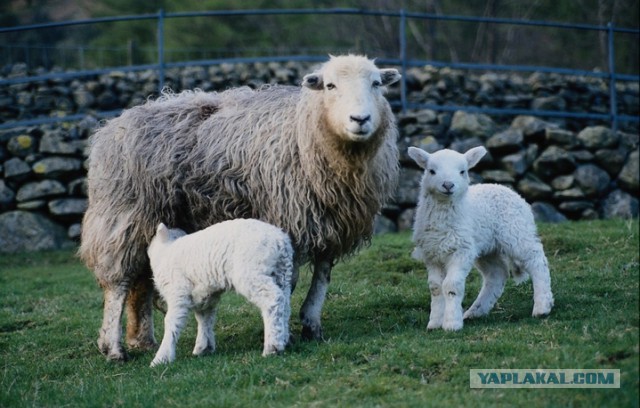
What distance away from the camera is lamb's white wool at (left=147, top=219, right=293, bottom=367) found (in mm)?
6129

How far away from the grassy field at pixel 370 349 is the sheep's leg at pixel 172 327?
0.10m

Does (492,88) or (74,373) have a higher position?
(492,88)

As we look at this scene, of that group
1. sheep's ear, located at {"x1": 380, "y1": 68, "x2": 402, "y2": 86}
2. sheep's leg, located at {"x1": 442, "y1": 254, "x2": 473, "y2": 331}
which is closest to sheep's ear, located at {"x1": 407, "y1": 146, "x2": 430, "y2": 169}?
sheep's ear, located at {"x1": 380, "y1": 68, "x2": 402, "y2": 86}

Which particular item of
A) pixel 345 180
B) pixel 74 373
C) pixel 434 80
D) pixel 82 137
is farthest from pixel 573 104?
pixel 74 373

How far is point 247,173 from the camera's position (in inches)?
283

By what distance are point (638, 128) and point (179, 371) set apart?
11979mm

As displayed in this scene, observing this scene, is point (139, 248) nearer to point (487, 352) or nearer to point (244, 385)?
A: point (244, 385)

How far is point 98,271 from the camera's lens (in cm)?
752

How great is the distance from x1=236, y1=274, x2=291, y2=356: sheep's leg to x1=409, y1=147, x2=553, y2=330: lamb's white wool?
1295mm

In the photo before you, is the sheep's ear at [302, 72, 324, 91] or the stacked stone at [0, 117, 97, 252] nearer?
the sheep's ear at [302, 72, 324, 91]

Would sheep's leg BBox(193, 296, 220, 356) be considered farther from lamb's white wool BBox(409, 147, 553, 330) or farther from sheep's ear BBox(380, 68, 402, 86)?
sheep's ear BBox(380, 68, 402, 86)

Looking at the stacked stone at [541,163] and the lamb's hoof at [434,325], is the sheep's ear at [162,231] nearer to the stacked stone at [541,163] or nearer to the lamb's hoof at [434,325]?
the lamb's hoof at [434,325]

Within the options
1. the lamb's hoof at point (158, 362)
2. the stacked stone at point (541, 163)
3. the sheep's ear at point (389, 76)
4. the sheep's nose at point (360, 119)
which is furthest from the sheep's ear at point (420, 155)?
the stacked stone at point (541, 163)

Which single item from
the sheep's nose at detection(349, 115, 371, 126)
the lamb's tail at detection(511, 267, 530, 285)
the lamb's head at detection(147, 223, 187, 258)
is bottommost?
the lamb's tail at detection(511, 267, 530, 285)
